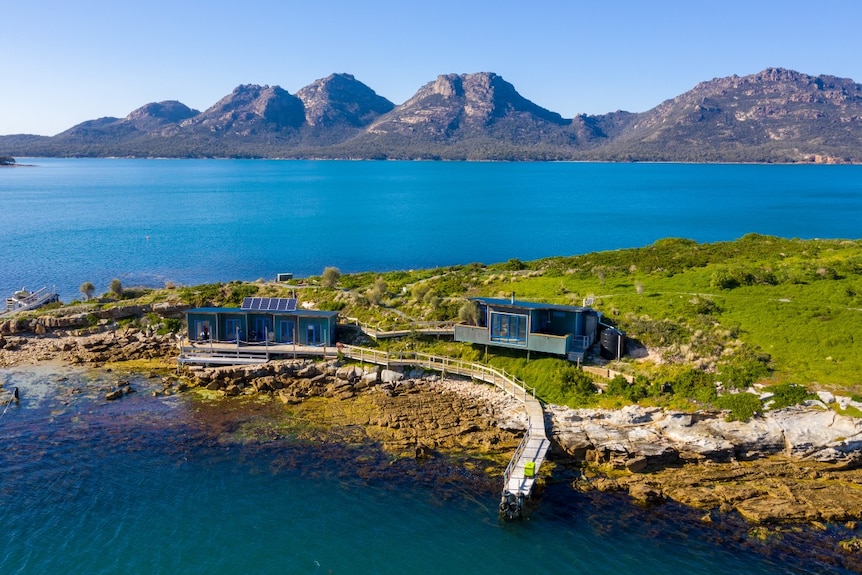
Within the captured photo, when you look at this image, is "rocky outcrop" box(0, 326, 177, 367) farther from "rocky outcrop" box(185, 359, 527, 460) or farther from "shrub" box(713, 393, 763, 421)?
"shrub" box(713, 393, 763, 421)

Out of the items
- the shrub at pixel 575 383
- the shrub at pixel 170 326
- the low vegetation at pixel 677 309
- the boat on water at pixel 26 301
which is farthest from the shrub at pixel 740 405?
the boat on water at pixel 26 301

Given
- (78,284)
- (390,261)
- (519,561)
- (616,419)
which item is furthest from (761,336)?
(78,284)

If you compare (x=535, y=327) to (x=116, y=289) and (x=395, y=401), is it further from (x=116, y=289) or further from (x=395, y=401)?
(x=116, y=289)

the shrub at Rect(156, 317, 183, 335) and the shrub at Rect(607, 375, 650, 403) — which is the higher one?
the shrub at Rect(607, 375, 650, 403)

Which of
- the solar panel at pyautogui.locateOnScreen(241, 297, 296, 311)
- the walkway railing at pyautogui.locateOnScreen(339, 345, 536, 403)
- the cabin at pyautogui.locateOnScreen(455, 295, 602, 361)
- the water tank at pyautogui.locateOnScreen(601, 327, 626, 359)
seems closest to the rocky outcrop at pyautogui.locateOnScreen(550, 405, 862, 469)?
the walkway railing at pyautogui.locateOnScreen(339, 345, 536, 403)

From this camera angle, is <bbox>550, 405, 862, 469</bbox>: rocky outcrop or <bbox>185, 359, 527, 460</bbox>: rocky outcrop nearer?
<bbox>550, 405, 862, 469</bbox>: rocky outcrop

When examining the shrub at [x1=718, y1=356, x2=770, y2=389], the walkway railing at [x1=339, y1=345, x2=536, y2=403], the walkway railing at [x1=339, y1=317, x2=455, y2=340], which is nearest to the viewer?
the shrub at [x1=718, y1=356, x2=770, y2=389]
